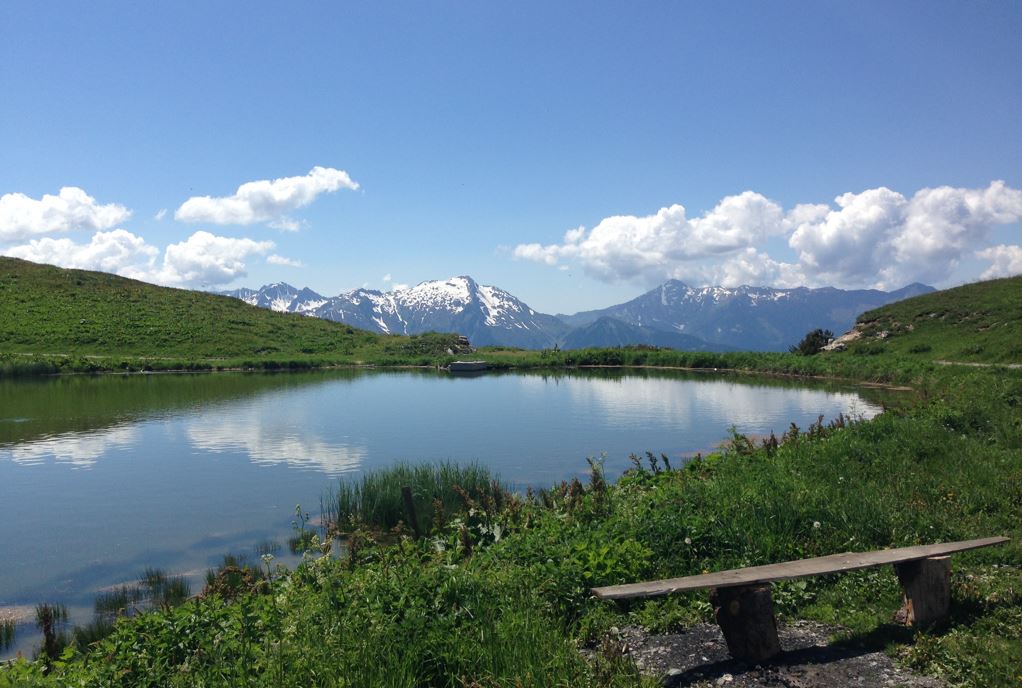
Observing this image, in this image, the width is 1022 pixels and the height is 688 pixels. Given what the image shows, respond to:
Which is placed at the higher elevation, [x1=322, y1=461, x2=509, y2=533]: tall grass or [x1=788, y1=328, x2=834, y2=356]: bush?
[x1=788, y1=328, x2=834, y2=356]: bush

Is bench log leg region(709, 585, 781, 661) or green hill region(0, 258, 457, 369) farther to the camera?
green hill region(0, 258, 457, 369)

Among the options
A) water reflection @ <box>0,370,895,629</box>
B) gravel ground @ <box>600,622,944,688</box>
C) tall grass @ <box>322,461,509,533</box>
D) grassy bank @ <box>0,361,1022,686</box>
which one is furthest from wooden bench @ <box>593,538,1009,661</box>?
water reflection @ <box>0,370,895,629</box>

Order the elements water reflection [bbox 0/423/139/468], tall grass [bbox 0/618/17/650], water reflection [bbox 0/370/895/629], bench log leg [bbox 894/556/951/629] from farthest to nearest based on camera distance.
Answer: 1. water reflection [bbox 0/423/139/468]
2. water reflection [bbox 0/370/895/629]
3. tall grass [bbox 0/618/17/650]
4. bench log leg [bbox 894/556/951/629]

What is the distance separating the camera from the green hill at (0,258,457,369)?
8306 cm

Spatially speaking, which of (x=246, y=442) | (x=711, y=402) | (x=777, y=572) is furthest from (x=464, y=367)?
(x=777, y=572)

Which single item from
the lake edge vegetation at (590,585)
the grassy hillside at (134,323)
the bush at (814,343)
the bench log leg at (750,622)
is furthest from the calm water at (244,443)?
the grassy hillside at (134,323)

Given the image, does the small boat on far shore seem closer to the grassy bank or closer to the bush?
the bush

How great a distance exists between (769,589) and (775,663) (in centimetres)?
84

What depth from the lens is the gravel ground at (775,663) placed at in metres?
7.08

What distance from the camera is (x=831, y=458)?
15945 mm

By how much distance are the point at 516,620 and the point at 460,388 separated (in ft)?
169

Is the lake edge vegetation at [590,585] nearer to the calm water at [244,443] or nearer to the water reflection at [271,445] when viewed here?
the calm water at [244,443]

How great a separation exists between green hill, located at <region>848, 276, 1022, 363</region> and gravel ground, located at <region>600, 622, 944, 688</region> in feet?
166

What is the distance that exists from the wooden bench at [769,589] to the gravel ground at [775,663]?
278 millimetres
